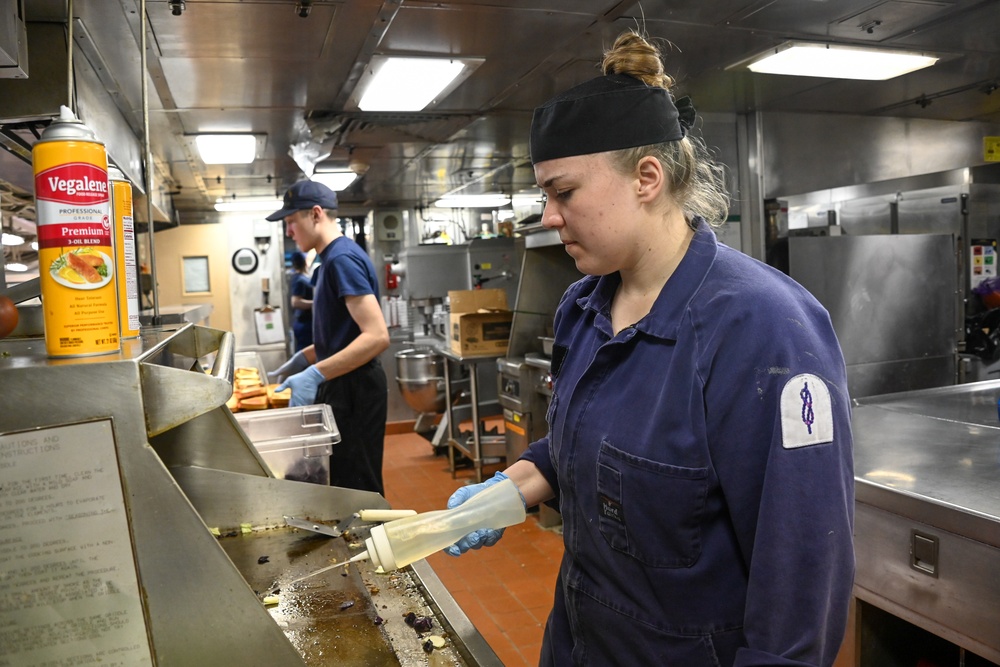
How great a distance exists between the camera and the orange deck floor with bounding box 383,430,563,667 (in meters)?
3.29

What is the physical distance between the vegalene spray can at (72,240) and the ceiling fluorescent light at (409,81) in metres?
2.87

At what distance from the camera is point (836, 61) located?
12.8ft

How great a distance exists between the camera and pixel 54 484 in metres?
0.88

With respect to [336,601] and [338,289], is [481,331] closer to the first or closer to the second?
[338,289]

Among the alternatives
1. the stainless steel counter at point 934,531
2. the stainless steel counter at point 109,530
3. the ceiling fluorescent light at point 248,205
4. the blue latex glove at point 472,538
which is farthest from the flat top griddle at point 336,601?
the ceiling fluorescent light at point 248,205

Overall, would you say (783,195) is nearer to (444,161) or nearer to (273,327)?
(444,161)

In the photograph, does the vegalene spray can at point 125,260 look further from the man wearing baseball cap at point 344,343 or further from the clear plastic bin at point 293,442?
the man wearing baseball cap at point 344,343

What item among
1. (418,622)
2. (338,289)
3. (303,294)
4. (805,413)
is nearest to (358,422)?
(338,289)

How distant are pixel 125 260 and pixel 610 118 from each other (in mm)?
812

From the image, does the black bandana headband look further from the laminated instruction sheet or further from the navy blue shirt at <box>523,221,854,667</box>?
Answer: the laminated instruction sheet

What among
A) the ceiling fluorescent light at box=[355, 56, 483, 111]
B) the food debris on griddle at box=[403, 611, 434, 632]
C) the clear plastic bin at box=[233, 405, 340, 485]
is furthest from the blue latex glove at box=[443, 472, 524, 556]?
the ceiling fluorescent light at box=[355, 56, 483, 111]

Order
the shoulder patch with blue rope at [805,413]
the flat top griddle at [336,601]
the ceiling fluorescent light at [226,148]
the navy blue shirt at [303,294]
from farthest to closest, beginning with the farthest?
the navy blue shirt at [303,294]
the ceiling fluorescent light at [226,148]
the flat top griddle at [336,601]
the shoulder patch with blue rope at [805,413]

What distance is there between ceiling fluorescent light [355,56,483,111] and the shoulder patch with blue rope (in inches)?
120

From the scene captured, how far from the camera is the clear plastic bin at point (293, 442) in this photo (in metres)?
2.29
